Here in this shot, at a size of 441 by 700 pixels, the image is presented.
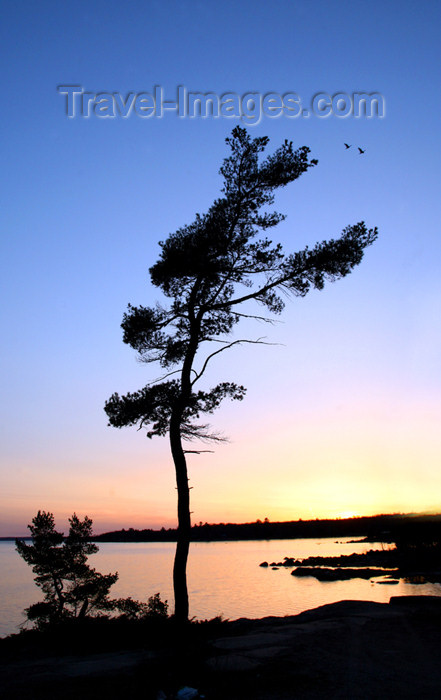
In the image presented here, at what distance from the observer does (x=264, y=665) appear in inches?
345

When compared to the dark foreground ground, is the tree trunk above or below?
above

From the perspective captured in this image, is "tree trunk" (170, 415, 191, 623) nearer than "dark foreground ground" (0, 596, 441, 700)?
No

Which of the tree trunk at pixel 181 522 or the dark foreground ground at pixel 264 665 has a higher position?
the tree trunk at pixel 181 522

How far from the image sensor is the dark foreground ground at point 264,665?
751 cm

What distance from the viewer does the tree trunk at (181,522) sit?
1159 centimetres

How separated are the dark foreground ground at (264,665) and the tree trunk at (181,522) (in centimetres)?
102

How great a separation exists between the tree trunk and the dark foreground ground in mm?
1020

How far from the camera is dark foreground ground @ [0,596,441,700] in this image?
24.6ft

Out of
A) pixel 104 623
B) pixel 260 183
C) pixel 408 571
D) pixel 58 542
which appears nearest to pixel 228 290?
pixel 260 183

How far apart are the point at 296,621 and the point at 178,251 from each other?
39.2ft

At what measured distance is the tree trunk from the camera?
38.0 ft

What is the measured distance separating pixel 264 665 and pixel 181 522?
13.8ft

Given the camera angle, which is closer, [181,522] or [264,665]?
[264,665]

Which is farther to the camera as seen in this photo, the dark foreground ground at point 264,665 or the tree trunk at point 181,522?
the tree trunk at point 181,522
